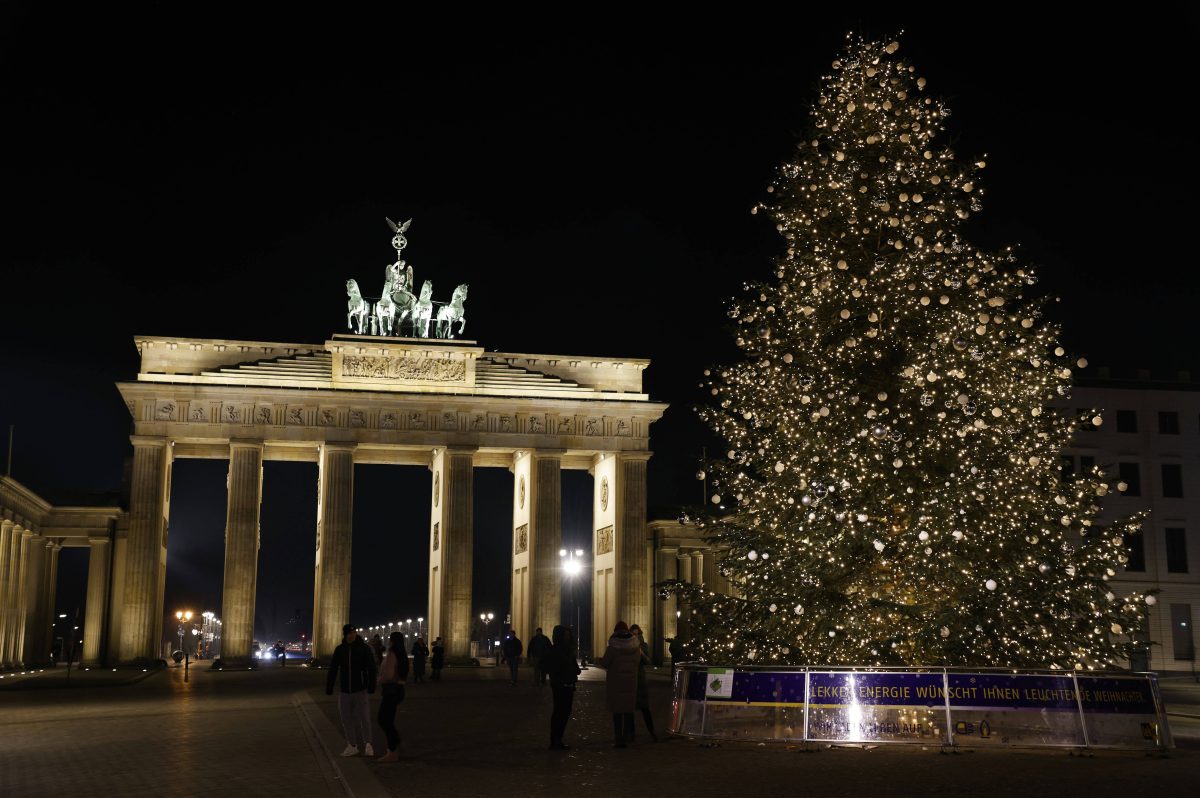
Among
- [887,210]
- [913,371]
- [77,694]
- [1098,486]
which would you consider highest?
[887,210]

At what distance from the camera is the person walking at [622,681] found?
822 inches

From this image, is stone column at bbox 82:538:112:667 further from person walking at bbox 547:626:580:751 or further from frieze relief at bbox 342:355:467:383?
person walking at bbox 547:626:580:751

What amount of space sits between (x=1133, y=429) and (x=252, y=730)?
51.9 metres

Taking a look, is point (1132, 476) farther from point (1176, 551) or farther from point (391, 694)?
point (391, 694)

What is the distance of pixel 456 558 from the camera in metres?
66.6

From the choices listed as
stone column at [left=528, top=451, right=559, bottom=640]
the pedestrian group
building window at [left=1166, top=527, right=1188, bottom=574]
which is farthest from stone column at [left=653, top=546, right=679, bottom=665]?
the pedestrian group

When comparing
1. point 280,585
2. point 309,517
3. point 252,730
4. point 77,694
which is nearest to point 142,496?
point 77,694

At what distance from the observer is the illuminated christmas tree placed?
21.5m

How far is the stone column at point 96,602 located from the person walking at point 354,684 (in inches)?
1888

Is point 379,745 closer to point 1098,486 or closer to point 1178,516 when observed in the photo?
point 1098,486

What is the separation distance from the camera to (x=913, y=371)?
73.6 ft

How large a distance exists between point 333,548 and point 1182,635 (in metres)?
40.9

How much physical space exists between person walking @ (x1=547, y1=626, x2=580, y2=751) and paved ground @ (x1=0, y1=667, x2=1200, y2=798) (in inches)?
17.8

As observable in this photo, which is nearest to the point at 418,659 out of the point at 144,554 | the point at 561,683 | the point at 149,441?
the point at 144,554
